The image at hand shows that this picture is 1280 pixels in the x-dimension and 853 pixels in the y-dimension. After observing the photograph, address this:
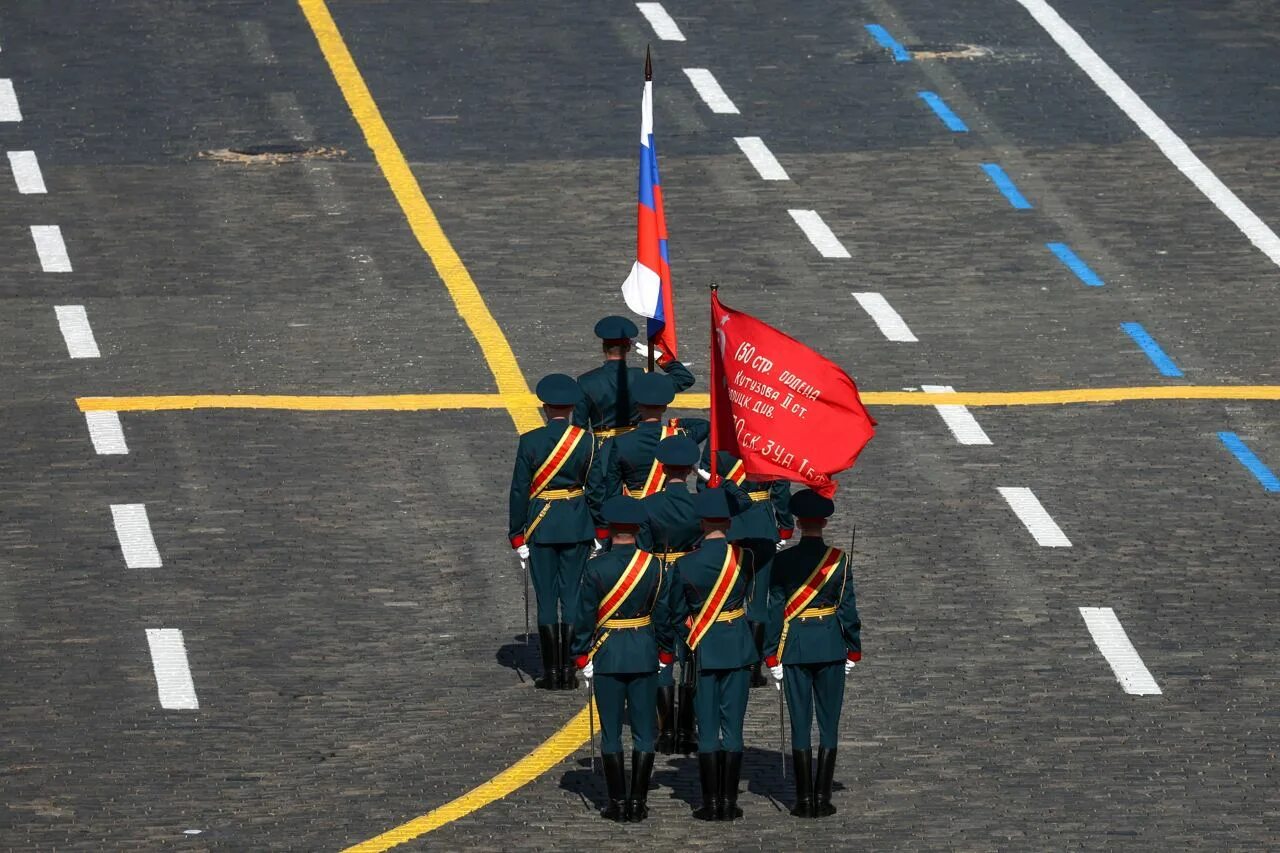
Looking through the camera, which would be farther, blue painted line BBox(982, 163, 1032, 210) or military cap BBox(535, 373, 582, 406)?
blue painted line BBox(982, 163, 1032, 210)

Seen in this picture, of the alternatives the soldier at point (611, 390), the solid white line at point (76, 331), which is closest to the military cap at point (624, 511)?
the soldier at point (611, 390)

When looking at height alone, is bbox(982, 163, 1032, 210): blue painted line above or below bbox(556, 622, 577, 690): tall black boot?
below

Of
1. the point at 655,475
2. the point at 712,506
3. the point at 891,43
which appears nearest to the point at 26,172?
the point at 891,43

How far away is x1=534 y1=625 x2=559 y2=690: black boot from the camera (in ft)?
68.3

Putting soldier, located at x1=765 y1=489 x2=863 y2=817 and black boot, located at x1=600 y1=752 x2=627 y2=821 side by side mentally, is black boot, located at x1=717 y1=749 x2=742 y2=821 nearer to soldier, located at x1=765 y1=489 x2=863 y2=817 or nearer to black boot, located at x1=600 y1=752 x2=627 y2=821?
soldier, located at x1=765 y1=489 x2=863 y2=817

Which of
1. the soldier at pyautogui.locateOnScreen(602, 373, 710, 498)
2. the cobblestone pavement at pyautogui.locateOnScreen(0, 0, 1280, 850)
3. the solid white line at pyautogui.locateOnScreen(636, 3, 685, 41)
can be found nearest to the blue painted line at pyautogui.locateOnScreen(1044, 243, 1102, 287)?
the cobblestone pavement at pyautogui.locateOnScreen(0, 0, 1280, 850)

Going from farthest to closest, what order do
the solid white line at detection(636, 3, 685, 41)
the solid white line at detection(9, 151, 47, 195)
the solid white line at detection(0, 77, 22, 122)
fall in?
the solid white line at detection(636, 3, 685, 41) < the solid white line at detection(0, 77, 22, 122) < the solid white line at detection(9, 151, 47, 195)

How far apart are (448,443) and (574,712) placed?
18.9 ft

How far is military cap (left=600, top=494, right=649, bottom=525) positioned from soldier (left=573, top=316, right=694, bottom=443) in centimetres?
270

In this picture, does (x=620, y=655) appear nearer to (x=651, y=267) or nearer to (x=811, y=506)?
(x=811, y=506)

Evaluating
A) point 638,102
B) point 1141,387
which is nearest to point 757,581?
point 1141,387

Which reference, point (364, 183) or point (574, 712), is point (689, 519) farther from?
point (364, 183)

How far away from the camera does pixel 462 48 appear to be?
122ft

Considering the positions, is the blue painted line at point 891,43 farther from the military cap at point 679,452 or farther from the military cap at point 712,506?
the military cap at point 712,506
